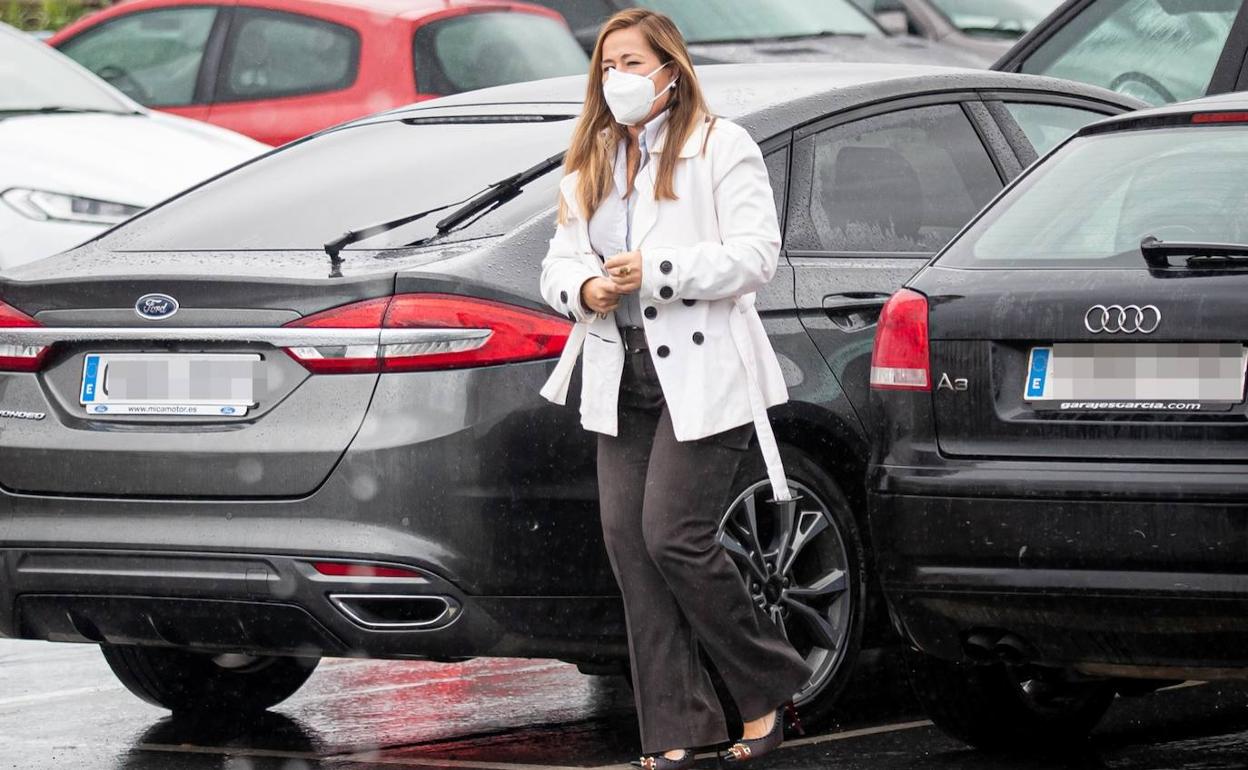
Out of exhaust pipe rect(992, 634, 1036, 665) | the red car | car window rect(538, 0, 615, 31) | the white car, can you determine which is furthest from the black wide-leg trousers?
car window rect(538, 0, 615, 31)

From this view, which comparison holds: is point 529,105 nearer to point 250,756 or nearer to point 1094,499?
point 250,756

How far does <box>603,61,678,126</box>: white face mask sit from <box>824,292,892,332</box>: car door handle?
3.15 ft

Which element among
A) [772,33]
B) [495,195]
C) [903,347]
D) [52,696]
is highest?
[495,195]

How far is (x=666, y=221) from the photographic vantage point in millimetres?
5297

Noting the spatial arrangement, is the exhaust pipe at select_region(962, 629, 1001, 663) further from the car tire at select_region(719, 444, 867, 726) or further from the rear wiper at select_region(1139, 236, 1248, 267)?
the rear wiper at select_region(1139, 236, 1248, 267)

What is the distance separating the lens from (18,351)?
225 inches

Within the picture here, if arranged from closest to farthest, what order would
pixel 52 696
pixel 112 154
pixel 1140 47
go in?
pixel 52 696
pixel 1140 47
pixel 112 154

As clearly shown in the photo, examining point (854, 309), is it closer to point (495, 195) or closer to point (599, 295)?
point (495, 195)

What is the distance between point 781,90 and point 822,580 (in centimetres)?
126

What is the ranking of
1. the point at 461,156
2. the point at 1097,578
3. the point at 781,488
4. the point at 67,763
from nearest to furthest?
the point at 1097,578 → the point at 781,488 → the point at 67,763 → the point at 461,156

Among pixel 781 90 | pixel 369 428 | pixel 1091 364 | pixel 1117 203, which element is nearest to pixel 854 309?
pixel 781 90

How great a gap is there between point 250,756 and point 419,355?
1.22 meters

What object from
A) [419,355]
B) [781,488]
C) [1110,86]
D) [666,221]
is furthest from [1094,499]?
[1110,86]

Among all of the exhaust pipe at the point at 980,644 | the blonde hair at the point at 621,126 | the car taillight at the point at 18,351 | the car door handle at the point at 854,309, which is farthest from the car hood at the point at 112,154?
the exhaust pipe at the point at 980,644
